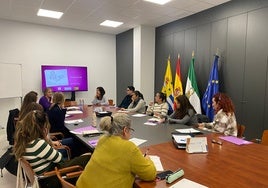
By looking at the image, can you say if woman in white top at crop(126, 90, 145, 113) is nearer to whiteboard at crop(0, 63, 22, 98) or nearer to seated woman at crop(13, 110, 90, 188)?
seated woman at crop(13, 110, 90, 188)

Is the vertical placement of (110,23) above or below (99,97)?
above

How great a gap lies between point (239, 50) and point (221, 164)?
3044mm

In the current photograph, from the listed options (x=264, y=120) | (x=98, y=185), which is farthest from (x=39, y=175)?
(x=264, y=120)

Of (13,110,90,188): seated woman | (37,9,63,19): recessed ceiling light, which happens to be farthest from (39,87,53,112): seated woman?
(13,110,90,188): seated woman

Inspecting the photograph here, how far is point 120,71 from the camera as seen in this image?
24.1ft

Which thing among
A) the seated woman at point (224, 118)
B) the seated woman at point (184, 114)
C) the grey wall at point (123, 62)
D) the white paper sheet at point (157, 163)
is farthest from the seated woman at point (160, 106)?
the grey wall at point (123, 62)

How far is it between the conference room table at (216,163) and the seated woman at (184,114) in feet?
2.49

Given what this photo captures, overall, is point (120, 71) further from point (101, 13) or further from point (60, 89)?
point (101, 13)

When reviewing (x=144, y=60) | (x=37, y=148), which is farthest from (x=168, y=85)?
(x=37, y=148)

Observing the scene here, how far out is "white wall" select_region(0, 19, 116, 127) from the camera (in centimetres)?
578

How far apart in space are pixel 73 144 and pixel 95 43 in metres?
4.66

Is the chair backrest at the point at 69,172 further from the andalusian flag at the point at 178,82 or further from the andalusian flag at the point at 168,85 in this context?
the andalusian flag at the point at 168,85

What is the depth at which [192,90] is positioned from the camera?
4.89 m

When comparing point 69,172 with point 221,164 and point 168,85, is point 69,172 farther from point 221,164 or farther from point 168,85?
point 168,85
